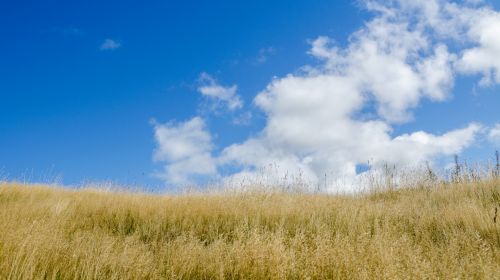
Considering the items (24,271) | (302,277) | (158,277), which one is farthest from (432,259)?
(24,271)

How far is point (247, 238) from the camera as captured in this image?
7371 millimetres

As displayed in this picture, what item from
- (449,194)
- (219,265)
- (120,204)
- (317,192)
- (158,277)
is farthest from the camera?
(317,192)

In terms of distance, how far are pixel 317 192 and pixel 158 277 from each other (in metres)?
10.1

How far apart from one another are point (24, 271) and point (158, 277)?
4.68 ft

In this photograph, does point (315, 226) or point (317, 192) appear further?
point (317, 192)

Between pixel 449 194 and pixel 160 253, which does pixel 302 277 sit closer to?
pixel 160 253

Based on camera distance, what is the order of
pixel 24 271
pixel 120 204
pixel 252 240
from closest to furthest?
pixel 24 271 < pixel 252 240 < pixel 120 204

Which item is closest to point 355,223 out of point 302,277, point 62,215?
point 302,277

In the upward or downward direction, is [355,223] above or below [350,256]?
above

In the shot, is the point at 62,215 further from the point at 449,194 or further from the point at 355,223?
the point at 449,194

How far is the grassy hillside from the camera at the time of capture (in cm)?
517

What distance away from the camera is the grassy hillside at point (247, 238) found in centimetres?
517

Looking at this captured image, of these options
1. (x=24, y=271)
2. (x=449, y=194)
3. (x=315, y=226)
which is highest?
(x=449, y=194)

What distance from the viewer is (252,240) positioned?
243 inches
